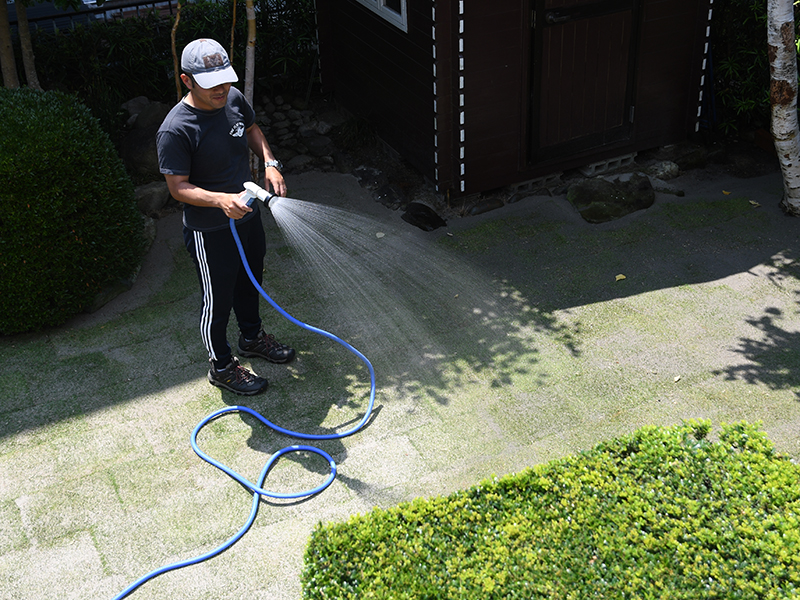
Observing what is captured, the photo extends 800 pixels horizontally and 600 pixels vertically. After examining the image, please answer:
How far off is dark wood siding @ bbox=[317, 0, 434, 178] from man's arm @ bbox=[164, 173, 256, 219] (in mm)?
3081

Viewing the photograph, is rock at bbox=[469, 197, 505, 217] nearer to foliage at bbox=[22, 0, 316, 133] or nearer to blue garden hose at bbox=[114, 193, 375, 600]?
blue garden hose at bbox=[114, 193, 375, 600]

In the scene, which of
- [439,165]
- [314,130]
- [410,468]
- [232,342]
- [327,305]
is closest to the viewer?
[410,468]

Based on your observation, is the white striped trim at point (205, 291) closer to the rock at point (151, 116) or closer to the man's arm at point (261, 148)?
the man's arm at point (261, 148)

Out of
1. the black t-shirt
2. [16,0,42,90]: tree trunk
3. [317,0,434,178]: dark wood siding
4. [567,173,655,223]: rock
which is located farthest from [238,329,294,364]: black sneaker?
[16,0,42,90]: tree trunk

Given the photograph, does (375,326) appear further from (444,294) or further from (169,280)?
(169,280)

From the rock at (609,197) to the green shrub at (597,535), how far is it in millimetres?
3394

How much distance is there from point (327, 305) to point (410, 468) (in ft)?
6.33

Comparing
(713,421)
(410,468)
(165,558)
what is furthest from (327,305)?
(713,421)

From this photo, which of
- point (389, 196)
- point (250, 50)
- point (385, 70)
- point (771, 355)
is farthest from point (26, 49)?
point (771, 355)

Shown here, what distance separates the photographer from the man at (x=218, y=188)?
4.55 meters

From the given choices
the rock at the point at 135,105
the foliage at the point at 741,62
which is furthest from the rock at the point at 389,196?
the foliage at the point at 741,62

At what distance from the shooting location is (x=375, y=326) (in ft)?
20.1

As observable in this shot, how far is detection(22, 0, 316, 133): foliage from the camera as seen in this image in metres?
8.27

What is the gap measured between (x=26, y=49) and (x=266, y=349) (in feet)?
13.4
